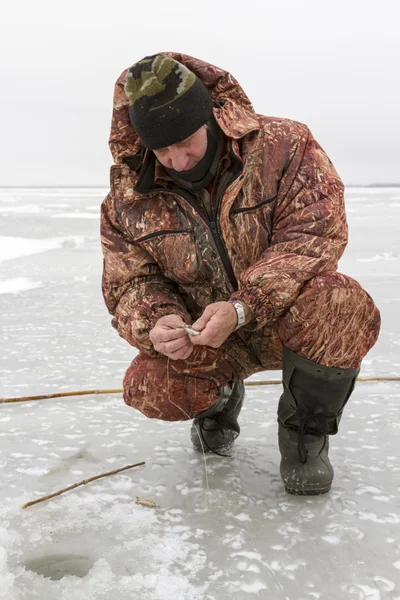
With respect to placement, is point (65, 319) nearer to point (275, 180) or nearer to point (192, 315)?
point (192, 315)

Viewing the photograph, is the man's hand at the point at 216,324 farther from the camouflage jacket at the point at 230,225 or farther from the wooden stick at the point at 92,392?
the wooden stick at the point at 92,392

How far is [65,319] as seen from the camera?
4668 mm

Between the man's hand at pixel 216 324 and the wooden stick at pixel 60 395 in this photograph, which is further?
the wooden stick at pixel 60 395

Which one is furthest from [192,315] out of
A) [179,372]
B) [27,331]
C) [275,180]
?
[27,331]

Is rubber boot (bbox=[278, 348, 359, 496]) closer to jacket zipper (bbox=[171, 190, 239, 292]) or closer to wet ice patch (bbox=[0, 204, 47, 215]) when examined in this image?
jacket zipper (bbox=[171, 190, 239, 292])

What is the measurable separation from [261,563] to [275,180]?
1.16 meters

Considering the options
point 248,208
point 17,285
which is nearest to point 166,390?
point 248,208

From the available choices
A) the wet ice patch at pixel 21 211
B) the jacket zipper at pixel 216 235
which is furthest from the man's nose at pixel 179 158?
the wet ice patch at pixel 21 211

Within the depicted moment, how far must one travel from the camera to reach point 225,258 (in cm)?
222

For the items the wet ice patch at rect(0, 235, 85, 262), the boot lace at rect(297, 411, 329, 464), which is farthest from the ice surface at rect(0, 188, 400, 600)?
the wet ice patch at rect(0, 235, 85, 262)

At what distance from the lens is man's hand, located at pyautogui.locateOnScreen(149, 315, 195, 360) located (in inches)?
79.3

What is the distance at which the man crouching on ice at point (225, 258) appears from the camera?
2.02 m

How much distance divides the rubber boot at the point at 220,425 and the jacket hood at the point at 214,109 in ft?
3.15

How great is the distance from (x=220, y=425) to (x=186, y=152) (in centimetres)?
102
